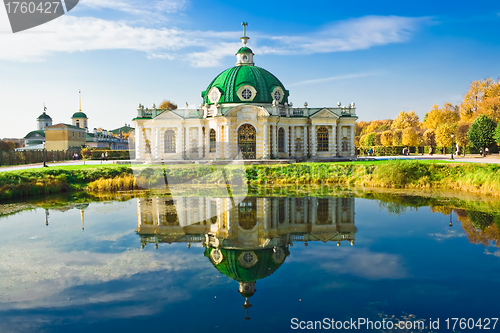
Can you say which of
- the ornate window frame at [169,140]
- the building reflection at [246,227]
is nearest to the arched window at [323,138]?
the ornate window frame at [169,140]

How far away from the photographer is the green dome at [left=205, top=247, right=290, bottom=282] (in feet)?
32.8

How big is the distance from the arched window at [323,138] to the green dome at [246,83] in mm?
4933

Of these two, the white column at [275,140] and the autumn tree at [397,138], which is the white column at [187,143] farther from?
the autumn tree at [397,138]

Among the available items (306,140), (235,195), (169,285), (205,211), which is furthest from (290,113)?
(169,285)

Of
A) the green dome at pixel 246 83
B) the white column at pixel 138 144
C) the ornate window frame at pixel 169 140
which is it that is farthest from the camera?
the white column at pixel 138 144

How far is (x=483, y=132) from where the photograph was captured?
43.3 m

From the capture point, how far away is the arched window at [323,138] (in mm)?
37531

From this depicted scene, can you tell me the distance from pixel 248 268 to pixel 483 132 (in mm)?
42678

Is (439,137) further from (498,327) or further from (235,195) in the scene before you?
(498,327)

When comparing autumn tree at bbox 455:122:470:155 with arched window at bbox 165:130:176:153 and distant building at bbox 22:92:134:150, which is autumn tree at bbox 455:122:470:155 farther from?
distant building at bbox 22:92:134:150

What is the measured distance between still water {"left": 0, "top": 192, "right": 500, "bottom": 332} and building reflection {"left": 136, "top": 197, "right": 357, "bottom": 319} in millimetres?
71

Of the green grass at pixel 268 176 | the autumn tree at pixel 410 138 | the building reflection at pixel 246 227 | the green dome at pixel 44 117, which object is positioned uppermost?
the green dome at pixel 44 117

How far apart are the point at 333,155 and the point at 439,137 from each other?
2558cm

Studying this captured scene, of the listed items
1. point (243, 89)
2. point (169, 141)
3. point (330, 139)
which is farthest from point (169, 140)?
point (330, 139)
